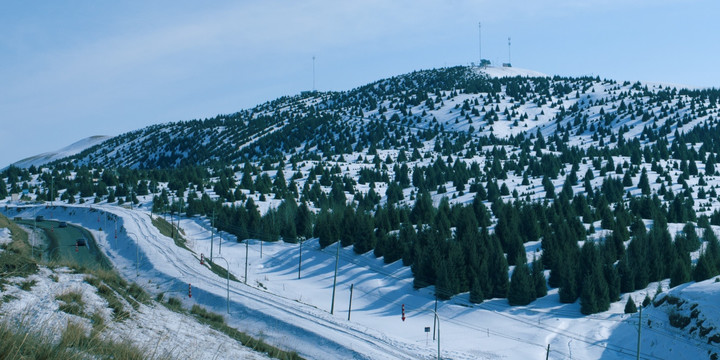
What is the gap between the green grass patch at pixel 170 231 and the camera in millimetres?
77450

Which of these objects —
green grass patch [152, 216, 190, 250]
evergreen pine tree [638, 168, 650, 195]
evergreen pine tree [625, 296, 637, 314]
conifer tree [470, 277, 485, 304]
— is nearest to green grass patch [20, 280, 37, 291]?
conifer tree [470, 277, 485, 304]

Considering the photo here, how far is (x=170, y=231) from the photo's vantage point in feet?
278

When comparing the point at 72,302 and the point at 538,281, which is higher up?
the point at 72,302

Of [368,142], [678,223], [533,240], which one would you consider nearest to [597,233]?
[533,240]

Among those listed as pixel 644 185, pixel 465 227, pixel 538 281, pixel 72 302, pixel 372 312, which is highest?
pixel 72 302

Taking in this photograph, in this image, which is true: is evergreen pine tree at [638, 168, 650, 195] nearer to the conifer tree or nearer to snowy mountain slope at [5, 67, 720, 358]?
snowy mountain slope at [5, 67, 720, 358]

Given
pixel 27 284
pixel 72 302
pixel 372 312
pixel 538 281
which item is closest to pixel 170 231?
pixel 372 312

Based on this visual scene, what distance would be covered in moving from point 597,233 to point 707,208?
26.0m

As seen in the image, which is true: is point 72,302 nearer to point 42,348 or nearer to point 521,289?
point 42,348

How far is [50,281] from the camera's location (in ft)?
A: 74.0

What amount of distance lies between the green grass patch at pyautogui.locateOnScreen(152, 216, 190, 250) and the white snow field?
1.75 m

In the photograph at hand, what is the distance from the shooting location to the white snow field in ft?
126

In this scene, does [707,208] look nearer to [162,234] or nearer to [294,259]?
[294,259]

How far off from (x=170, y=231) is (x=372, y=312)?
39734 millimetres
